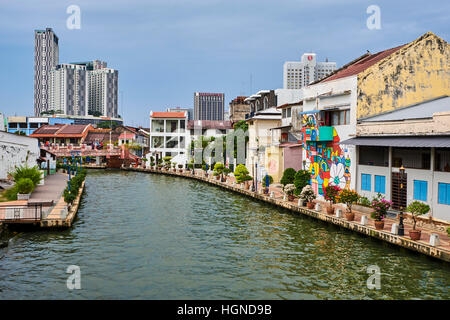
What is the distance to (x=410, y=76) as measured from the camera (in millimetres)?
29781

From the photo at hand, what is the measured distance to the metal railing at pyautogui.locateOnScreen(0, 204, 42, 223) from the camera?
951 inches

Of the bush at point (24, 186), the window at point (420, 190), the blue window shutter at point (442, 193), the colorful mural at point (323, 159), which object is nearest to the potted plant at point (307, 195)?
the colorful mural at point (323, 159)

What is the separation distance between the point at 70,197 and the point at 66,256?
36.0 feet

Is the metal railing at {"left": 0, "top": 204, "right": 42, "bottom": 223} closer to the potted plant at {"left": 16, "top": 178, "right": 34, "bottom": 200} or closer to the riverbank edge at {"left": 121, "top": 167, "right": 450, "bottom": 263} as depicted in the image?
the potted plant at {"left": 16, "top": 178, "right": 34, "bottom": 200}

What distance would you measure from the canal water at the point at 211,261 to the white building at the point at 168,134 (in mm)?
61340

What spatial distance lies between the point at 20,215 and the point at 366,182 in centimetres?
2162

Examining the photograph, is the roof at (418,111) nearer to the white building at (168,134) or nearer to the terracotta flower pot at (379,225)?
the terracotta flower pot at (379,225)

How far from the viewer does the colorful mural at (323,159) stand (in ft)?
107

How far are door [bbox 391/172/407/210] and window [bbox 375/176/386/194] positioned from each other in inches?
30.3

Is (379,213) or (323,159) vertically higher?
(323,159)

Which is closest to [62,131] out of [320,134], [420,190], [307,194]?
[320,134]

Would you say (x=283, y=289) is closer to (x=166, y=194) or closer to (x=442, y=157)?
(x=442, y=157)

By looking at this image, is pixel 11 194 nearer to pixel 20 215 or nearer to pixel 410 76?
pixel 20 215
